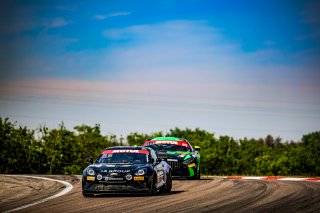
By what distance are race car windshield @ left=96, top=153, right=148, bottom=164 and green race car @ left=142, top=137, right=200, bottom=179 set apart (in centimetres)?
558

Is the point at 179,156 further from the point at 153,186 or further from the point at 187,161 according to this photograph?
the point at 153,186

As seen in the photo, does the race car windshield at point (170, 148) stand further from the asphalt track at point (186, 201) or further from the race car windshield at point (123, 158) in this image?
the race car windshield at point (123, 158)

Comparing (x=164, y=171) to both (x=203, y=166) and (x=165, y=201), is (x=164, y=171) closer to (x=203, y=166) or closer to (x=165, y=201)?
(x=165, y=201)

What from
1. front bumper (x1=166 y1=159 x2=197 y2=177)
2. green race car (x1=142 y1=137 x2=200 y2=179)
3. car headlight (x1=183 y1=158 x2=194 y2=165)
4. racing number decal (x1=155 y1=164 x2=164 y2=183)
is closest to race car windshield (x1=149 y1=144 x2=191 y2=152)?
green race car (x1=142 y1=137 x2=200 y2=179)

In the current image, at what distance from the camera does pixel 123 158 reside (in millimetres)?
16609

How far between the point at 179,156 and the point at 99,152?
63.0 m

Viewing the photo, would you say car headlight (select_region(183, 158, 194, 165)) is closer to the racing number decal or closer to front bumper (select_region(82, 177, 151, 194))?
the racing number decal

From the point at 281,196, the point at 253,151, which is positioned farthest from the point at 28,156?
the point at 253,151

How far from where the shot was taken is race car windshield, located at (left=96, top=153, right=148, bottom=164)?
53.6 ft

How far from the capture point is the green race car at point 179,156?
Answer: 73.2 ft

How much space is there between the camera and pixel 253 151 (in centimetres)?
12825

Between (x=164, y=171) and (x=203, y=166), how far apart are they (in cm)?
9401

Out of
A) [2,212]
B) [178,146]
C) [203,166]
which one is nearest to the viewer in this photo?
[2,212]

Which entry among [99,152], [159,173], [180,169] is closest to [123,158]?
[159,173]
